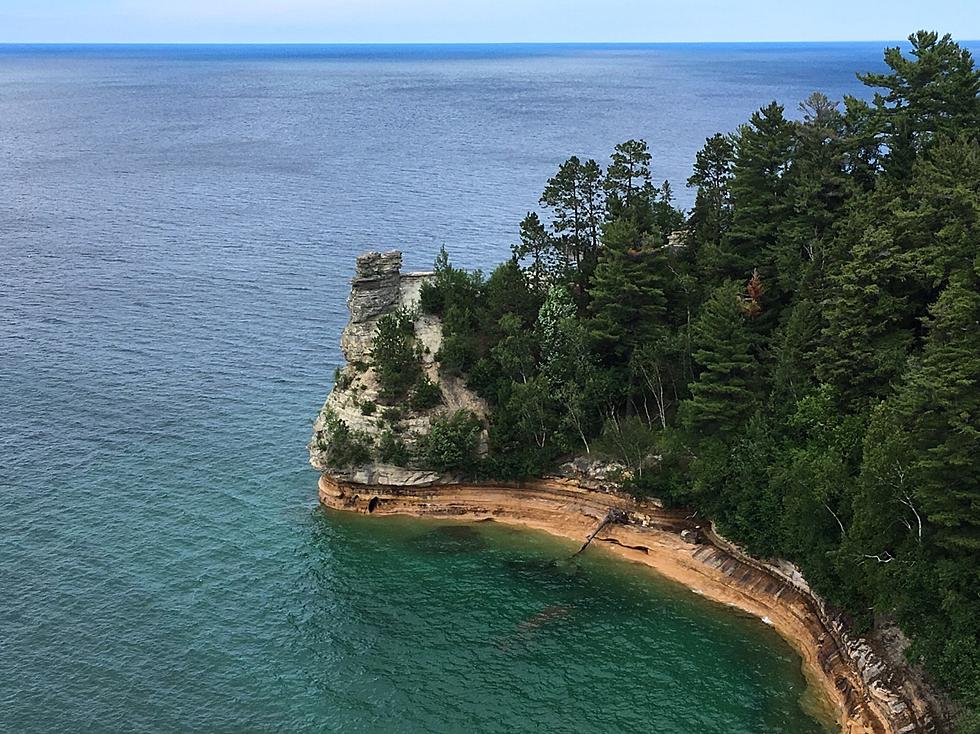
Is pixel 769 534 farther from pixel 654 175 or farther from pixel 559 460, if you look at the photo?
pixel 654 175

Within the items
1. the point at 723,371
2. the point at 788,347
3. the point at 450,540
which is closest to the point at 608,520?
the point at 450,540

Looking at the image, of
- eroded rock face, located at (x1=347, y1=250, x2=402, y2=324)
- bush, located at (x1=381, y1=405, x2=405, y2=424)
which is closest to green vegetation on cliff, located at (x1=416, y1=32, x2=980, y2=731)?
eroded rock face, located at (x1=347, y1=250, x2=402, y2=324)

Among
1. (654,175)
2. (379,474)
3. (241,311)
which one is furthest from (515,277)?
(654,175)

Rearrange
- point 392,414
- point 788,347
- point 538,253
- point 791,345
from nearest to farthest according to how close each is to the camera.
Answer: point 788,347 < point 791,345 < point 392,414 < point 538,253

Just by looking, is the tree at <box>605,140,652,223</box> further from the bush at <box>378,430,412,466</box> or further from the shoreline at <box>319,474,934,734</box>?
the bush at <box>378,430,412,466</box>

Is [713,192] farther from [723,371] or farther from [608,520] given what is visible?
[608,520]

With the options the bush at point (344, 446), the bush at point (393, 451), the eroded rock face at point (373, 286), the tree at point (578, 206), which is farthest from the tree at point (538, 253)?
the bush at point (344, 446)
